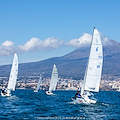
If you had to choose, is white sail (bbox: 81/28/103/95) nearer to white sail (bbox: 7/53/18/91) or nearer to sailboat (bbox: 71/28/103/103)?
sailboat (bbox: 71/28/103/103)

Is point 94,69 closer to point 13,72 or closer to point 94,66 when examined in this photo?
point 94,66

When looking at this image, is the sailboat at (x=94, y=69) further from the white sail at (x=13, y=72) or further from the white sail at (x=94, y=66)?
the white sail at (x=13, y=72)

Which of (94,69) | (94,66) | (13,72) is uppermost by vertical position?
(94,66)

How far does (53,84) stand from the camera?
3450 inches

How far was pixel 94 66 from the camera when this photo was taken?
42.3 meters

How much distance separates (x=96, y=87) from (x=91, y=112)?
298 inches

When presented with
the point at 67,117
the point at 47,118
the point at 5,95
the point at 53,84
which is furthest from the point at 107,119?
the point at 53,84

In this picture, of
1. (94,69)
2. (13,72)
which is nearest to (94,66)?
(94,69)

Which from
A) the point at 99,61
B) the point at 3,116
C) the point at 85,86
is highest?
the point at 99,61

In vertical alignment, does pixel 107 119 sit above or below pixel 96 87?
below

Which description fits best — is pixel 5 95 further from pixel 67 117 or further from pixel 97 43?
pixel 67 117

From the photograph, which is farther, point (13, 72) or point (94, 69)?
point (13, 72)

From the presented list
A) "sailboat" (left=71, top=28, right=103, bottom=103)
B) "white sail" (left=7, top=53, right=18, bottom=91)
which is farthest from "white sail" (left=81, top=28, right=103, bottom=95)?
"white sail" (left=7, top=53, right=18, bottom=91)

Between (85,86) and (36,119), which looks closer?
(36,119)
